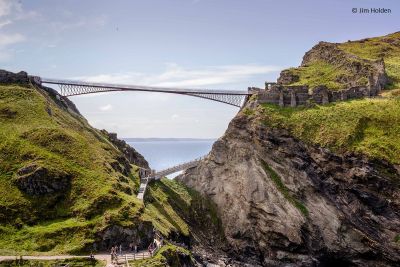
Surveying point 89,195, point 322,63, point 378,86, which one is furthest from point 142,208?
point 322,63

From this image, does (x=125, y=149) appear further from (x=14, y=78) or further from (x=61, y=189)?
(x=61, y=189)

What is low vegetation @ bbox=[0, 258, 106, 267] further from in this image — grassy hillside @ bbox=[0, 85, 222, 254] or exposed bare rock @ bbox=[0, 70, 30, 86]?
exposed bare rock @ bbox=[0, 70, 30, 86]

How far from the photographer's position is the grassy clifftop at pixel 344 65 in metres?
124

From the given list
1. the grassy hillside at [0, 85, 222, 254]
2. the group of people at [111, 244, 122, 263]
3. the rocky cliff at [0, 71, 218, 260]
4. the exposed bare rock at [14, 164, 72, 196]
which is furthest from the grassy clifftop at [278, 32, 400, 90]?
the group of people at [111, 244, 122, 263]

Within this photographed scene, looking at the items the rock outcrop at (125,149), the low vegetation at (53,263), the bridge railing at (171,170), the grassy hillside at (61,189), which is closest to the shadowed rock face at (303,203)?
the bridge railing at (171,170)

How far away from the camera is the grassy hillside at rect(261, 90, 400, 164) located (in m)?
94.3

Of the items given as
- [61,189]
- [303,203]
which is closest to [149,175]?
[61,189]

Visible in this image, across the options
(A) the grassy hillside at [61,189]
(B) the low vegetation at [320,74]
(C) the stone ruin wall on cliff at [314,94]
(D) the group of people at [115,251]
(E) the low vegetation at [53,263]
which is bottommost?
(D) the group of people at [115,251]

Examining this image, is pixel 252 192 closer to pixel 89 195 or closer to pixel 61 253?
pixel 89 195

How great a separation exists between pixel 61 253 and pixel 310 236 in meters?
→ 50.9

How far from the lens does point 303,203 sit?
322 ft

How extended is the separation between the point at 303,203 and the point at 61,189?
49983mm

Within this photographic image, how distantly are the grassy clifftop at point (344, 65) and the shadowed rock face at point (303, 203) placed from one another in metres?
26.9

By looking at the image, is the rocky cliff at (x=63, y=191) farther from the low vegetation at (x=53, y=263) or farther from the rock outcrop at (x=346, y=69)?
the rock outcrop at (x=346, y=69)
